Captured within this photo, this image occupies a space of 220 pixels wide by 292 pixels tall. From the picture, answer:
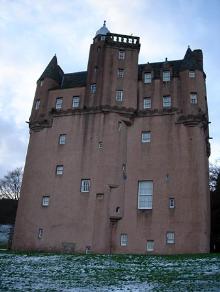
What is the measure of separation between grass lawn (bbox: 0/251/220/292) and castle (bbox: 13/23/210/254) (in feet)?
33.3

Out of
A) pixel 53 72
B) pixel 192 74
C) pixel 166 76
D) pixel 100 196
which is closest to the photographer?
pixel 100 196

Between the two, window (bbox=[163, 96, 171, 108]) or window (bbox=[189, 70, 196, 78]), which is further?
window (bbox=[189, 70, 196, 78])

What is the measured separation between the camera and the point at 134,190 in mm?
39031

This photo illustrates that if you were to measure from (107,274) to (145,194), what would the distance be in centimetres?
1865

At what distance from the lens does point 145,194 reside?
127 ft

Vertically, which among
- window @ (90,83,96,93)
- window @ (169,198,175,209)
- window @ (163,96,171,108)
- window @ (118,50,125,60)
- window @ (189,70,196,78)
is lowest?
window @ (169,198,175,209)

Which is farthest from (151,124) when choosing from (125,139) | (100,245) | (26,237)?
(26,237)

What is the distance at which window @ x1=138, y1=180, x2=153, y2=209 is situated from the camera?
38312mm

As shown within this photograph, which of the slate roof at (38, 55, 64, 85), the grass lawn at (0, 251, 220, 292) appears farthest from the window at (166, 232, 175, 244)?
the slate roof at (38, 55, 64, 85)

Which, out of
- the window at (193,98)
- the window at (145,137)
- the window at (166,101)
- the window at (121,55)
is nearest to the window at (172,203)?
the window at (145,137)

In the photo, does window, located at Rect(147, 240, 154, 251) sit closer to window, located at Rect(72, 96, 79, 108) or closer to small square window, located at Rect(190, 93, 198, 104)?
small square window, located at Rect(190, 93, 198, 104)

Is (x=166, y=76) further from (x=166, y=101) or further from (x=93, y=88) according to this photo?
(x=93, y=88)

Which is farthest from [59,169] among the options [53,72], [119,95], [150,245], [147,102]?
[53,72]

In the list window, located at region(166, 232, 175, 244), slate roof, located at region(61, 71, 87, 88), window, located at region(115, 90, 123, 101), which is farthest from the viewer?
slate roof, located at region(61, 71, 87, 88)
